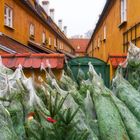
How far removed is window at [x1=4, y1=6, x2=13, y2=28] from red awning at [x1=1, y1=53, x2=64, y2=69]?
13.7 metres

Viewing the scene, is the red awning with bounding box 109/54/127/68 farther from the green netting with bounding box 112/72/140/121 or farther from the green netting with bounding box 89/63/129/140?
the green netting with bounding box 89/63/129/140

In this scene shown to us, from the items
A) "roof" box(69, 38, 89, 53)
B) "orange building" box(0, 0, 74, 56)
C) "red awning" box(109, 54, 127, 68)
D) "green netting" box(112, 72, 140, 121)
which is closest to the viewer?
"green netting" box(112, 72, 140, 121)

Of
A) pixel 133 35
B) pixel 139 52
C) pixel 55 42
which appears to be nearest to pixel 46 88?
pixel 139 52

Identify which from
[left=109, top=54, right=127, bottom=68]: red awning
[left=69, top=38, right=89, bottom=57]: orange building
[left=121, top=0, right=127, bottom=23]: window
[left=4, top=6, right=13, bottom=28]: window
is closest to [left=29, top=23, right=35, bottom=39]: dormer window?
[left=4, top=6, right=13, bottom=28]: window

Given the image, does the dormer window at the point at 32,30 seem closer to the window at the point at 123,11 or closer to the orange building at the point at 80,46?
the window at the point at 123,11

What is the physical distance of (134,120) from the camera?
2943 mm

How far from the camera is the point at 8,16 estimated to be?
64.6 feet

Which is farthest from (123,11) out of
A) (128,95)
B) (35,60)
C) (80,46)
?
(80,46)

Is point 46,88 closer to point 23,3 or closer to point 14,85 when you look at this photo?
point 14,85

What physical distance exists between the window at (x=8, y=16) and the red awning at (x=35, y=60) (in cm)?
1368

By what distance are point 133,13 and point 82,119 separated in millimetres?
10385

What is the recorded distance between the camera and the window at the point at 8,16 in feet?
62.4

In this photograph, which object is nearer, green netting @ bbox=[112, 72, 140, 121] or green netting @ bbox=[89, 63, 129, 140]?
green netting @ bbox=[89, 63, 129, 140]

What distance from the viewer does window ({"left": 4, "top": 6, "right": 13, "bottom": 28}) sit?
19019 millimetres
